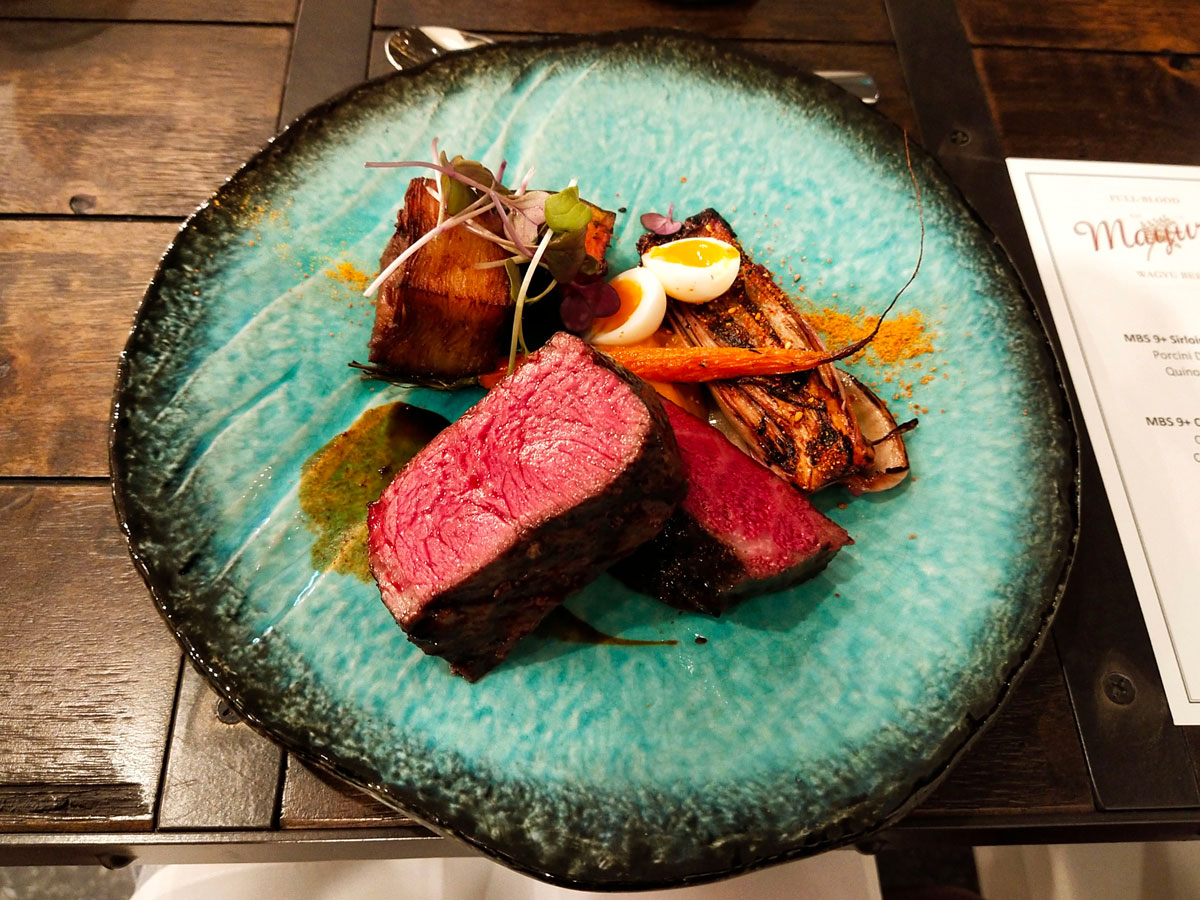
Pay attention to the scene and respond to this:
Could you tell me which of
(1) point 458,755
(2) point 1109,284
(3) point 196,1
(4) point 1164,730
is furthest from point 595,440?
(3) point 196,1

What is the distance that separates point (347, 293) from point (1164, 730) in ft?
8.87

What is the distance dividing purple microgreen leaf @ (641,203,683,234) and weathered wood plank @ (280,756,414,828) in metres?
1.85

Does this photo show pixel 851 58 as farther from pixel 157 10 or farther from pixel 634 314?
pixel 157 10

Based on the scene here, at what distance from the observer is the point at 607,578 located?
1.95 metres

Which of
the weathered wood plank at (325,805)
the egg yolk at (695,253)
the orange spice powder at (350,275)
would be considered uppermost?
the egg yolk at (695,253)

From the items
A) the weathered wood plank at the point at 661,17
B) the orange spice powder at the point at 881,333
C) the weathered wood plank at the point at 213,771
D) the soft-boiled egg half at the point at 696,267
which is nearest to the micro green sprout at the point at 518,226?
the soft-boiled egg half at the point at 696,267

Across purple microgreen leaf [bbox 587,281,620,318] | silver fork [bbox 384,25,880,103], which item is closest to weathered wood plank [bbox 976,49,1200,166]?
silver fork [bbox 384,25,880,103]

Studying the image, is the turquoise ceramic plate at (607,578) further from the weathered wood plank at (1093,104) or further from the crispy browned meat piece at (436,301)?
the weathered wood plank at (1093,104)

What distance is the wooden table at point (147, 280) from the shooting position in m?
1.83

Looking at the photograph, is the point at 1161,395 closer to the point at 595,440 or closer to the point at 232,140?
the point at 595,440

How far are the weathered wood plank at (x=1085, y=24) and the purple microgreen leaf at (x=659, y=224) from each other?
6.10 ft

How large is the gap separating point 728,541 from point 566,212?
3.38ft

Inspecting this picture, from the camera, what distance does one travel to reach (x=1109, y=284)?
103 inches

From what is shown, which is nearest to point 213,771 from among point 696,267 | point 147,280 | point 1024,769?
point 147,280
